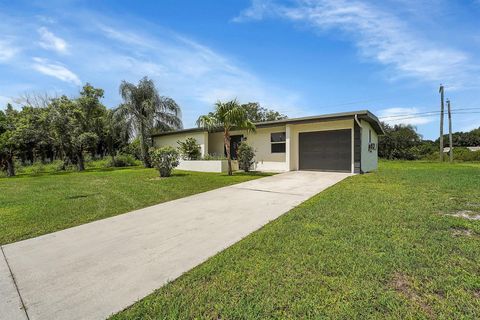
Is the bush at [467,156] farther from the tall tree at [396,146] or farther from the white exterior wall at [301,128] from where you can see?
the white exterior wall at [301,128]

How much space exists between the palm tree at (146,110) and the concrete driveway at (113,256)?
44.3 feet

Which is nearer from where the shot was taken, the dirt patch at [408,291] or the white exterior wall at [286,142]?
the dirt patch at [408,291]

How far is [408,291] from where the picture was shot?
213 centimetres

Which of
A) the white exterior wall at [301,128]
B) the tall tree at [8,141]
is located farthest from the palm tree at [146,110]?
the white exterior wall at [301,128]

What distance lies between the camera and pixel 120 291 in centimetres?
228

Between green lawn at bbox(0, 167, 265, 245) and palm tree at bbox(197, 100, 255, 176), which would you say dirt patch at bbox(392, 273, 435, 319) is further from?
palm tree at bbox(197, 100, 255, 176)

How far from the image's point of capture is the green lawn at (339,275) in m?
1.93

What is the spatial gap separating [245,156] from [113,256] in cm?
978

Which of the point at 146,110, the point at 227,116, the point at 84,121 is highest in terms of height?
the point at 146,110

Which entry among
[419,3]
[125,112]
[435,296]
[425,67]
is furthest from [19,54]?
[425,67]

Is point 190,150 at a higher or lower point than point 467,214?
higher

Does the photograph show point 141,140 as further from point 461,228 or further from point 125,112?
point 461,228

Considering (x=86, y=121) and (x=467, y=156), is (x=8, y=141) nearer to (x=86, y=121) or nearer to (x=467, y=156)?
(x=86, y=121)

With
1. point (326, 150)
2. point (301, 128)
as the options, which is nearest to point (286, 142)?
point (301, 128)
